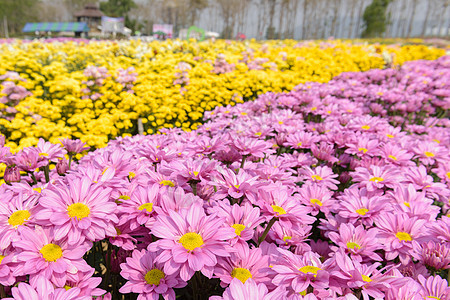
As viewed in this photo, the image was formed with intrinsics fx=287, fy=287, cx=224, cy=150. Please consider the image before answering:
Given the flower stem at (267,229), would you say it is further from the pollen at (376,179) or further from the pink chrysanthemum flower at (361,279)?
the pollen at (376,179)

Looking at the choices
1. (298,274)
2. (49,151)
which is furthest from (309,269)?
(49,151)

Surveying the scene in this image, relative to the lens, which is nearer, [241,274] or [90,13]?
[241,274]

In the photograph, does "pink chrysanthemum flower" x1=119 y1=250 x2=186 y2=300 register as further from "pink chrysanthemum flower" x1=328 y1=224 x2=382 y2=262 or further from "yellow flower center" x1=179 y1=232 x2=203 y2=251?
"pink chrysanthemum flower" x1=328 y1=224 x2=382 y2=262

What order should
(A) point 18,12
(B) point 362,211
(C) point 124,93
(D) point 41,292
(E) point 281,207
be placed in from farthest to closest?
(A) point 18,12, (C) point 124,93, (B) point 362,211, (E) point 281,207, (D) point 41,292

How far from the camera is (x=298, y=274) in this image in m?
0.93

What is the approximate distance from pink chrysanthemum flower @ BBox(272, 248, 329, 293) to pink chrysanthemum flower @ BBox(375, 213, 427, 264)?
0.48 metres

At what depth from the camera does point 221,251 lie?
0.88m

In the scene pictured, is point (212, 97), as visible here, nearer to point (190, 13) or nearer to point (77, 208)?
point (77, 208)

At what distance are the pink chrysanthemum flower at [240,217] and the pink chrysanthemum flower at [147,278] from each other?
0.86ft

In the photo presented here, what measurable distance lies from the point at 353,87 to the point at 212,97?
2581mm

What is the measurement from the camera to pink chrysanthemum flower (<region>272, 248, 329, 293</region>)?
2.94 feet

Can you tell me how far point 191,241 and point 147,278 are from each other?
0.73 feet

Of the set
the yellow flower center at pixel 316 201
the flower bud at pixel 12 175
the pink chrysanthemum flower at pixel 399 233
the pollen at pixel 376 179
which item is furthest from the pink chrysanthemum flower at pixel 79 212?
the pollen at pixel 376 179

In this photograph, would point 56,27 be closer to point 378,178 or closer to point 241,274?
point 378,178
